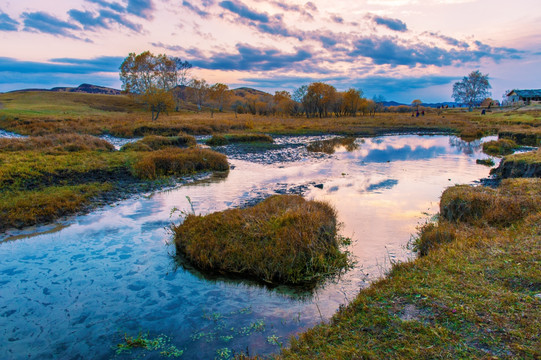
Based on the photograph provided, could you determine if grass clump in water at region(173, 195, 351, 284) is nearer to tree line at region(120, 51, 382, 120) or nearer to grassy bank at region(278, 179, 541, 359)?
grassy bank at region(278, 179, 541, 359)

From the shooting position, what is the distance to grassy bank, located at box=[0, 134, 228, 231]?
1252 centimetres

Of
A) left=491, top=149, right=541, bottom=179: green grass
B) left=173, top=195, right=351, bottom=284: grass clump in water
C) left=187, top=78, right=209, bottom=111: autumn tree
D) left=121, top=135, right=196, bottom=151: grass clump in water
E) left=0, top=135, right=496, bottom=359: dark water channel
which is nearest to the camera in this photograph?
left=0, top=135, right=496, bottom=359: dark water channel

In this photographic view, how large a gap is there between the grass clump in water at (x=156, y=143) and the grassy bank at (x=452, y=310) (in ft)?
78.0

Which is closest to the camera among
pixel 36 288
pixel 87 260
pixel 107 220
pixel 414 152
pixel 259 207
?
pixel 36 288

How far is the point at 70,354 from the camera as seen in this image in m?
5.79

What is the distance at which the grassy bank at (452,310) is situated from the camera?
4262 mm

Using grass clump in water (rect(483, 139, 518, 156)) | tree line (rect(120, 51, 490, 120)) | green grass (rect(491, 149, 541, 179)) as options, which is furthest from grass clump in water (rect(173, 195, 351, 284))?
tree line (rect(120, 51, 490, 120))

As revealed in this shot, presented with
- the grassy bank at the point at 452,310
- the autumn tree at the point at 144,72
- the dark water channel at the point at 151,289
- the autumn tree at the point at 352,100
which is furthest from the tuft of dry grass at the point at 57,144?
the autumn tree at the point at 352,100

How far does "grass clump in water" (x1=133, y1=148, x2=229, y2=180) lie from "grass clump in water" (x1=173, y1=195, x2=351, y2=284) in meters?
10.3

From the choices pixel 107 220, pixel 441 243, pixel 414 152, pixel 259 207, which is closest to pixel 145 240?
pixel 107 220

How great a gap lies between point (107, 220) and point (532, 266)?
13.1 metres

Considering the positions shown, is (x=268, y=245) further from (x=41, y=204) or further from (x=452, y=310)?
(x=41, y=204)

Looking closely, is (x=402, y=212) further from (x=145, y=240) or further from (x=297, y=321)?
(x=145, y=240)

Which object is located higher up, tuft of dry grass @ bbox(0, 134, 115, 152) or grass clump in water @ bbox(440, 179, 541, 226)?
tuft of dry grass @ bbox(0, 134, 115, 152)
